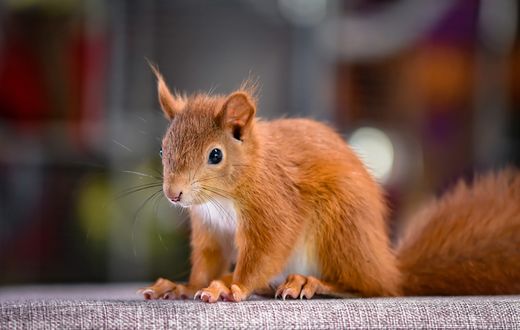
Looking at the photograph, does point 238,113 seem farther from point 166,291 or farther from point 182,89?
point 182,89

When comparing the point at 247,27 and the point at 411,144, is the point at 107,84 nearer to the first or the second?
the point at 247,27

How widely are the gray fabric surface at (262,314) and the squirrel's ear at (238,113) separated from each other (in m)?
0.30

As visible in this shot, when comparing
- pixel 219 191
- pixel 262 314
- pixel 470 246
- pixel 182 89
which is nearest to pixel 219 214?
pixel 219 191

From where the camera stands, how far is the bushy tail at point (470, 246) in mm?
1539

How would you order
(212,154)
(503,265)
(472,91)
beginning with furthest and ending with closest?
(472,91) < (503,265) < (212,154)

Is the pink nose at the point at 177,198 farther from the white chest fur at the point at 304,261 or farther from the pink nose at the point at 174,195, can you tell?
the white chest fur at the point at 304,261

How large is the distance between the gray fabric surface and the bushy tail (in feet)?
0.68

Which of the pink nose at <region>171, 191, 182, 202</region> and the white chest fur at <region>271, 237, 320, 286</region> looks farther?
the white chest fur at <region>271, 237, 320, 286</region>

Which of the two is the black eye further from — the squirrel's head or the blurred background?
the blurred background

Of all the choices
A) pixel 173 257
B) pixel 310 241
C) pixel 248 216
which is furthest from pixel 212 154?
pixel 173 257

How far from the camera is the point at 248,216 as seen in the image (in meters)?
1.43

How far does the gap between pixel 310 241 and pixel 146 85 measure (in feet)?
7.91

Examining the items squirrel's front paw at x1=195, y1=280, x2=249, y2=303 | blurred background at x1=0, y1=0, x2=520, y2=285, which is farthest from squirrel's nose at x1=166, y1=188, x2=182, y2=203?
blurred background at x1=0, y1=0, x2=520, y2=285

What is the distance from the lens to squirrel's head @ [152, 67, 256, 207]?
1369 millimetres
